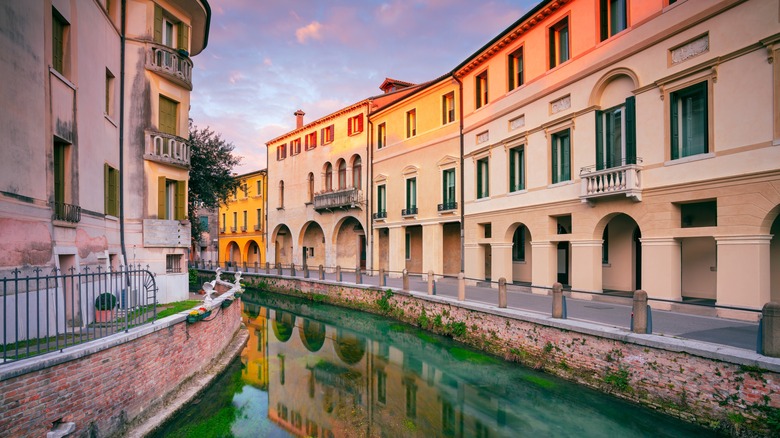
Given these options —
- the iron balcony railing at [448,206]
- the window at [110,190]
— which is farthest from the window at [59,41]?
the iron balcony railing at [448,206]

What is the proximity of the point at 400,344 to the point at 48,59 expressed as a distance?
1191 centimetres

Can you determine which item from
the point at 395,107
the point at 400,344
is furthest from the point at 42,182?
the point at 395,107

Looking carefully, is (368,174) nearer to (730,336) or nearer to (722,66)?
(722,66)

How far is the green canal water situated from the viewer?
7.84 meters

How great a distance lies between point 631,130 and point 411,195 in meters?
13.5

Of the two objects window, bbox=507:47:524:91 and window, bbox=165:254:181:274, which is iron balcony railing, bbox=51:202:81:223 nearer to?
window, bbox=165:254:181:274

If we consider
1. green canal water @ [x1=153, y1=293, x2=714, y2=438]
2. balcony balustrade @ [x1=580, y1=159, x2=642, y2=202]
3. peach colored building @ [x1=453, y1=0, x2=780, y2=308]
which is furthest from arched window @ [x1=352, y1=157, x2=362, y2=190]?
balcony balustrade @ [x1=580, y1=159, x2=642, y2=202]

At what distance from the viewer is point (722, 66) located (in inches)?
396

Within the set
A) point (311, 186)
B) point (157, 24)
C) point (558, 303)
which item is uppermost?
point (157, 24)

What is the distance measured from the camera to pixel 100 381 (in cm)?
600

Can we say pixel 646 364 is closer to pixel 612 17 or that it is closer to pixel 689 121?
pixel 689 121

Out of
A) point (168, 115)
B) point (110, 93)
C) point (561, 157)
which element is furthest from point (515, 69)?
point (110, 93)

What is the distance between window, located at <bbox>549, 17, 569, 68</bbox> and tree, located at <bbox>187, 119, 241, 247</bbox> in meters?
17.0

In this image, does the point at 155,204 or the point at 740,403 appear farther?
the point at 155,204
